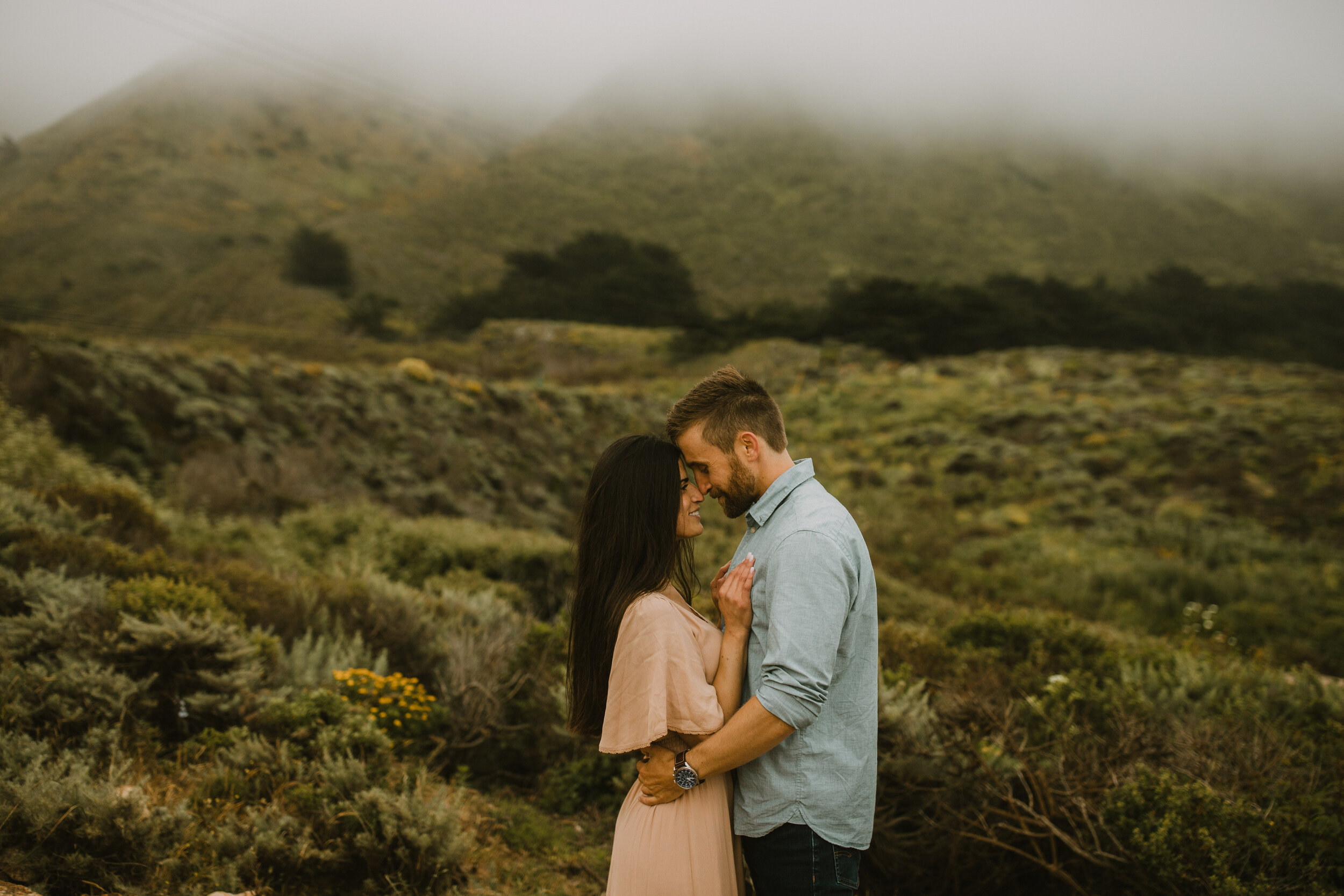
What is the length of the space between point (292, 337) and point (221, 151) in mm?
23905

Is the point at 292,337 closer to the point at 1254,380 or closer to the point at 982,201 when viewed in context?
the point at 1254,380

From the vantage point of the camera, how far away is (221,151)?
38438 millimetres

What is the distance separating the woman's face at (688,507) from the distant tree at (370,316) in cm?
2558

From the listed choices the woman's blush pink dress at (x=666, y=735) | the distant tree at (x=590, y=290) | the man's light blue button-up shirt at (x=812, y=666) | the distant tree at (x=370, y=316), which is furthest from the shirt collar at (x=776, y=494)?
the distant tree at (x=590, y=290)

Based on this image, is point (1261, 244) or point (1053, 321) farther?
point (1261, 244)

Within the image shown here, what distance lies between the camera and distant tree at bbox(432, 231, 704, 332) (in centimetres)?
2925

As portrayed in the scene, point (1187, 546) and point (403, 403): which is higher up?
point (403, 403)

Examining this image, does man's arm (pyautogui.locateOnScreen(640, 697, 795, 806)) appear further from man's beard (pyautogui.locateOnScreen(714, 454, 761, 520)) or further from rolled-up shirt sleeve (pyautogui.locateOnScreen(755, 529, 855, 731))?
man's beard (pyautogui.locateOnScreen(714, 454, 761, 520))

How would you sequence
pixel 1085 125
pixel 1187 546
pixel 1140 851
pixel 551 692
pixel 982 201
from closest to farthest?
pixel 1140 851 < pixel 551 692 < pixel 1187 546 < pixel 982 201 < pixel 1085 125

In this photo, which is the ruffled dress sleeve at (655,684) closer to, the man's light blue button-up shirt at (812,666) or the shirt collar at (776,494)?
the man's light blue button-up shirt at (812,666)

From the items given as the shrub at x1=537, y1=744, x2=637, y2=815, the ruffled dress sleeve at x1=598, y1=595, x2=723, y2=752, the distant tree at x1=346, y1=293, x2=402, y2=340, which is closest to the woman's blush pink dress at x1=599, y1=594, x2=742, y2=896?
the ruffled dress sleeve at x1=598, y1=595, x2=723, y2=752

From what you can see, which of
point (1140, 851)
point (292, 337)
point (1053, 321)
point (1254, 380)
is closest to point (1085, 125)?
point (1053, 321)

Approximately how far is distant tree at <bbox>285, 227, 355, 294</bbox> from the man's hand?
32.1 m

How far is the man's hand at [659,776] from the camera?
1816 mm
